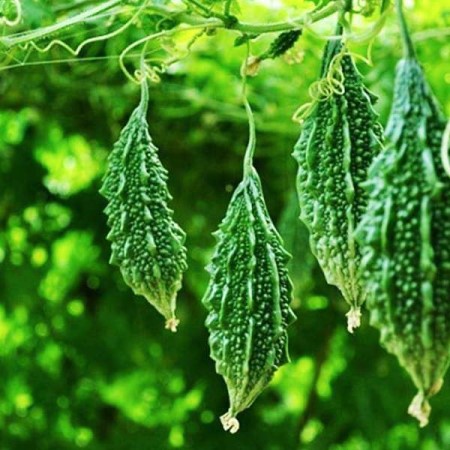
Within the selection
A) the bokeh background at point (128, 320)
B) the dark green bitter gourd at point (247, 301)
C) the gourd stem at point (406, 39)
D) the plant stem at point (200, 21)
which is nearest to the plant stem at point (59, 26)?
the plant stem at point (200, 21)

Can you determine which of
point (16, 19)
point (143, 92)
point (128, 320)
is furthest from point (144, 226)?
point (128, 320)

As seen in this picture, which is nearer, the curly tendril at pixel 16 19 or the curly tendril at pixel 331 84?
the curly tendril at pixel 331 84

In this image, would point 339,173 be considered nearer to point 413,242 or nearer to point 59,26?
→ point 413,242

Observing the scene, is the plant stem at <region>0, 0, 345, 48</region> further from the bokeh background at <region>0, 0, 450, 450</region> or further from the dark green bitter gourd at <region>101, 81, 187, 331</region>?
the bokeh background at <region>0, 0, 450, 450</region>

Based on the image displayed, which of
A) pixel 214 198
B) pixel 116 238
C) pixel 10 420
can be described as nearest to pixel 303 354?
pixel 214 198

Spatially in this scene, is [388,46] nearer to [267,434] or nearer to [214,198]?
[214,198]

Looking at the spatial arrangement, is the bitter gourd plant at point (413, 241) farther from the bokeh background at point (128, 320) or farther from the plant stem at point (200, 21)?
the bokeh background at point (128, 320)
